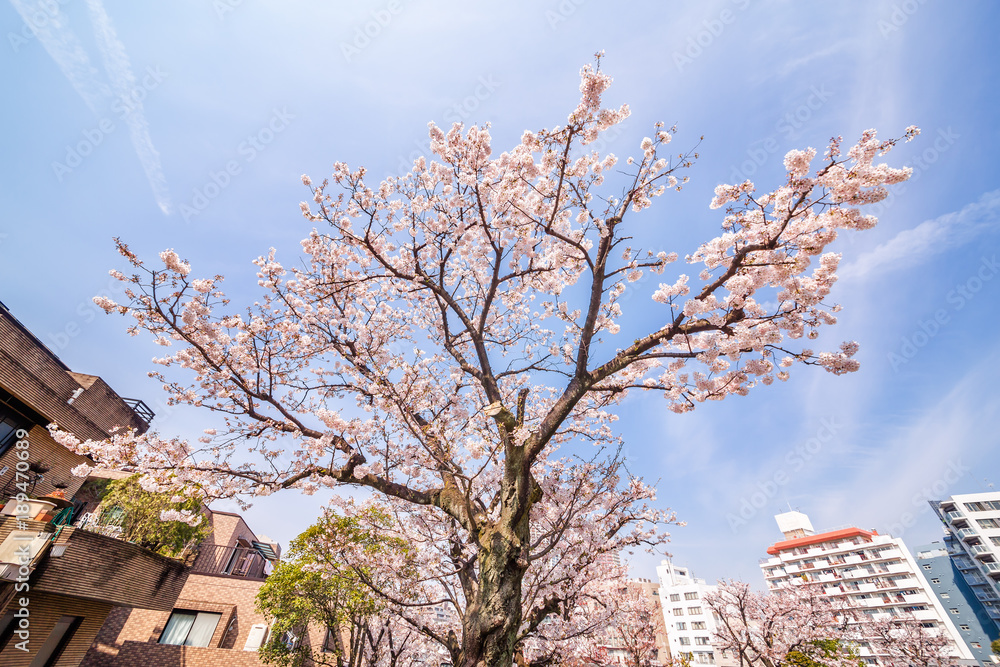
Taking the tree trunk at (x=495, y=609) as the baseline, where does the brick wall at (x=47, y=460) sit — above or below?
above

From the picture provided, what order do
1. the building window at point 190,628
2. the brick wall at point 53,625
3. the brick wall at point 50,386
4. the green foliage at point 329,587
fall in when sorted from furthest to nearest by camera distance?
the building window at point 190,628 → the brick wall at point 50,386 → the green foliage at point 329,587 → the brick wall at point 53,625

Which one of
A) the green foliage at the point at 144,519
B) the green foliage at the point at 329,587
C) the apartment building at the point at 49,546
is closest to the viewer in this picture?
the apartment building at the point at 49,546

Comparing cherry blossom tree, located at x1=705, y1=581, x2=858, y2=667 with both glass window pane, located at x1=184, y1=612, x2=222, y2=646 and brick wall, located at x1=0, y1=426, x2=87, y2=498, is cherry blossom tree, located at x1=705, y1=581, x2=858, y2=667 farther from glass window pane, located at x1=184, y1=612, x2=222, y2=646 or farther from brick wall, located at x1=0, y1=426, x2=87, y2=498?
brick wall, located at x1=0, y1=426, x2=87, y2=498

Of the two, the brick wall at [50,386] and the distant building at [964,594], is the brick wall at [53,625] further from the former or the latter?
the distant building at [964,594]

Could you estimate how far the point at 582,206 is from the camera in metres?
5.87

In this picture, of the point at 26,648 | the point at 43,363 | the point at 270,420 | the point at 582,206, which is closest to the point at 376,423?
the point at 270,420

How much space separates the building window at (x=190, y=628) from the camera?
16.1m

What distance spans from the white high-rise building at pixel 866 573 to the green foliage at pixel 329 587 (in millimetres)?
51737

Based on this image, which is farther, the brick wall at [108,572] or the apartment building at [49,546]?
the brick wall at [108,572]

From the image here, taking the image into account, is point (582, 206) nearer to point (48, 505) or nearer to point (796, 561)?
point (48, 505)

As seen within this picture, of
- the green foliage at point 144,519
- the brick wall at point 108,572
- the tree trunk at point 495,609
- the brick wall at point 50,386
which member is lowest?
the tree trunk at point 495,609

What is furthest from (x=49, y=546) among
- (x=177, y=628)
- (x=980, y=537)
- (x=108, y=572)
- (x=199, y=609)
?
(x=980, y=537)

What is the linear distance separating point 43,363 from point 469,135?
1389cm

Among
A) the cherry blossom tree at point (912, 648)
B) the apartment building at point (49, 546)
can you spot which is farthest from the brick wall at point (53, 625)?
the cherry blossom tree at point (912, 648)
